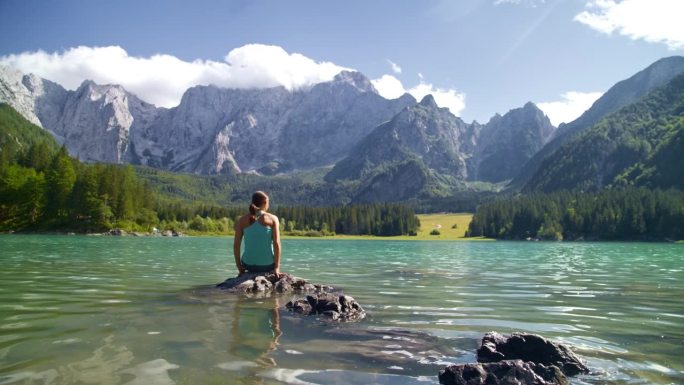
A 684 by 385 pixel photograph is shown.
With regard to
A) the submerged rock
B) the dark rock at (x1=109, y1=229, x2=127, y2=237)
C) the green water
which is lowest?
the green water

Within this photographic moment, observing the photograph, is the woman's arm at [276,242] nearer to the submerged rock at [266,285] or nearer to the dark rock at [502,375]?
the submerged rock at [266,285]

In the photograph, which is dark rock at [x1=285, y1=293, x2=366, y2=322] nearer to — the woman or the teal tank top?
the woman

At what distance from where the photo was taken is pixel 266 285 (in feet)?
70.8

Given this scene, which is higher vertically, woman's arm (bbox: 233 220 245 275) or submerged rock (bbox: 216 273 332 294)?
woman's arm (bbox: 233 220 245 275)

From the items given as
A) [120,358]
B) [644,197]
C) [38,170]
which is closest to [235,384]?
[120,358]

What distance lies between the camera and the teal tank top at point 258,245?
2031 cm

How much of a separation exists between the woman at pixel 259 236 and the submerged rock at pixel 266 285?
408 mm

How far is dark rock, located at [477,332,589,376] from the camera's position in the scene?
10.1 metres

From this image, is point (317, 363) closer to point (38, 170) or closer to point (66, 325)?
point (66, 325)

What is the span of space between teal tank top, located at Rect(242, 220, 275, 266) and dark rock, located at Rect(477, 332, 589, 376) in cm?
1149

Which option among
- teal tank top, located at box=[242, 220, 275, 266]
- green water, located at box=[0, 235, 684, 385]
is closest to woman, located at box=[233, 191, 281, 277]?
teal tank top, located at box=[242, 220, 275, 266]

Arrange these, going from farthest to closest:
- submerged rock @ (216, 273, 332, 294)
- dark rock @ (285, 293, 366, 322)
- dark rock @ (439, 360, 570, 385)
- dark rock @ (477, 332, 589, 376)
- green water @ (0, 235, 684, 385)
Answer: submerged rock @ (216, 273, 332, 294) < dark rock @ (285, 293, 366, 322) < dark rock @ (477, 332, 589, 376) < green water @ (0, 235, 684, 385) < dark rock @ (439, 360, 570, 385)

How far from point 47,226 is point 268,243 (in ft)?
484

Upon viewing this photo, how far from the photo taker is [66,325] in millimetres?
13969
